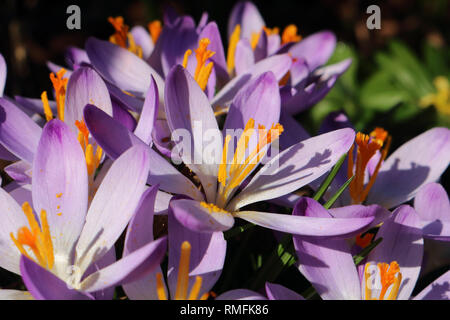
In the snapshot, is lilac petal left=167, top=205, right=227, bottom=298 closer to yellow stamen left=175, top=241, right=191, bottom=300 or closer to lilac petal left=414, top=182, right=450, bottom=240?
yellow stamen left=175, top=241, right=191, bottom=300

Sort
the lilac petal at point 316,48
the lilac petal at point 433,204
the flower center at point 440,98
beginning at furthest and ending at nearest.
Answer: the flower center at point 440,98
the lilac petal at point 316,48
the lilac petal at point 433,204

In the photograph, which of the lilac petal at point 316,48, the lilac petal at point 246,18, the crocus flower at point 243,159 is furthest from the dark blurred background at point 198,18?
the crocus flower at point 243,159

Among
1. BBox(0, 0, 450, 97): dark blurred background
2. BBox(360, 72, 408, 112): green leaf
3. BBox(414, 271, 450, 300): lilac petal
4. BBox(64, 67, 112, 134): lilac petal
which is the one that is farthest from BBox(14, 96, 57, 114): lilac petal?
BBox(360, 72, 408, 112): green leaf

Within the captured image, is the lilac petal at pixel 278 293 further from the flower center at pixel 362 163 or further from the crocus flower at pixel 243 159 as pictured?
the flower center at pixel 362 163

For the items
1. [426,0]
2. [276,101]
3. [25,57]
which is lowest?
[276,101]

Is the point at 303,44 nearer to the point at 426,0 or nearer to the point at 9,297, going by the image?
the point at 9,297

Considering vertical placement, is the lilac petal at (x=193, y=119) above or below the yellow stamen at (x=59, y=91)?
below
